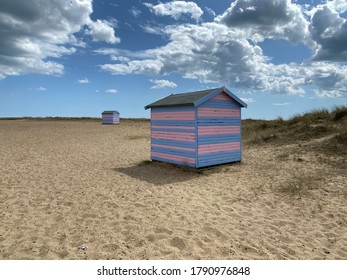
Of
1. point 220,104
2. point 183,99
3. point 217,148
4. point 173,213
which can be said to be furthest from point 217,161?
point 173,213

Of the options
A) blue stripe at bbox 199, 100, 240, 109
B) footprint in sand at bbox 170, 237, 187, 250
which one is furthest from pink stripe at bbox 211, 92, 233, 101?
footprint in sand at bbox 170, 237, 187, 250

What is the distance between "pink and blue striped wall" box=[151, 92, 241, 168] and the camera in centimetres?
1081

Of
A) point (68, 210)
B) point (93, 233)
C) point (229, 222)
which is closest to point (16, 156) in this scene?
point (68, 210)

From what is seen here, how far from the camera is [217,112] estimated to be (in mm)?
11477

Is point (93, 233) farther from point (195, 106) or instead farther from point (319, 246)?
point (195, 106)

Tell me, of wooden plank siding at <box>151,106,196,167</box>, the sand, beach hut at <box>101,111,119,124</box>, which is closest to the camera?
the sand

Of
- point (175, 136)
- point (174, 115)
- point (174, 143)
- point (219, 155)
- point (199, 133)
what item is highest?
point (174, 115)

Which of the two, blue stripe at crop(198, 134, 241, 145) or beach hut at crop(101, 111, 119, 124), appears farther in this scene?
beach hut at crop(101, 111, 119, 124)

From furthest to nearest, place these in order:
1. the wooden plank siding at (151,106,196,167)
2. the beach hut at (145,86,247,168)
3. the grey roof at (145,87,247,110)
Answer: the wooden plank siding at (151,106,196,167)
the beach hut at (145,86,247,168)
the grey roof at (145,87,247,110)

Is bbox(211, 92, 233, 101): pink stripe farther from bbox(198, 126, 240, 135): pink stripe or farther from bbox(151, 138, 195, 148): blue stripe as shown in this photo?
bbox(151, 138, 195, 148): blue stripe

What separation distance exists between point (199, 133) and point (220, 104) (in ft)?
5.98

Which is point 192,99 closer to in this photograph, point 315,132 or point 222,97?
point 222,97

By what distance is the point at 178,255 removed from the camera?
4.41 m

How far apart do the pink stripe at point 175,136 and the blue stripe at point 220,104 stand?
129cm
